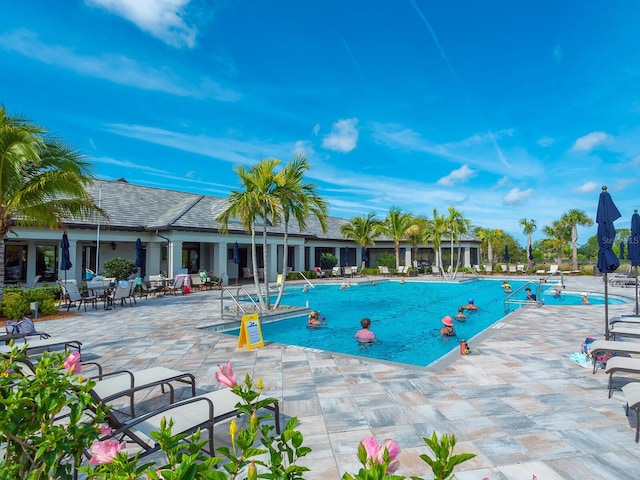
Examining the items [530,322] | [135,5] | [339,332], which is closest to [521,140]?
[530,322]

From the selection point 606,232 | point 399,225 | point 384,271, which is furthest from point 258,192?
point 399,225

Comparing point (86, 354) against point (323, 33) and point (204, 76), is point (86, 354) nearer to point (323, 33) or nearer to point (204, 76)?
point (204, 76)

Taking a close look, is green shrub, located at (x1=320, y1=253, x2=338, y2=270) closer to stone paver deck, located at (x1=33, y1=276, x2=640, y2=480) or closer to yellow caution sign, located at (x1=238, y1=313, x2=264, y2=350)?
stone paver deck, located at (x1=33, y1=276, x2=640, y2=480)

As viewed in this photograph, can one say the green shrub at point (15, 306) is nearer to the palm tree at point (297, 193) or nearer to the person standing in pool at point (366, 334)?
the palm tree at point (297, 193)

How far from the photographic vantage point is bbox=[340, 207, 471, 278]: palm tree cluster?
3228 cm

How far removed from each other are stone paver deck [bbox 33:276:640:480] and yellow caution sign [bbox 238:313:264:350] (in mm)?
207

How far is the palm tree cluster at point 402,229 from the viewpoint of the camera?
106 feet

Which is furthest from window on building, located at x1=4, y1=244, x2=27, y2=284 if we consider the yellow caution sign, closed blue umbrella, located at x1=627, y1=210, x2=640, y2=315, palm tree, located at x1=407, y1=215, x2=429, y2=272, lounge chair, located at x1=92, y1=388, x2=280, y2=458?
palm tree, located at x1=407, y1=215, x2=429, y2=272

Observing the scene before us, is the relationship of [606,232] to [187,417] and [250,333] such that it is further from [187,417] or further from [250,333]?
[187,417]

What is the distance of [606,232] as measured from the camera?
25.3 ft

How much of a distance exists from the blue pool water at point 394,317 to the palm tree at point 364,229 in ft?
34.0

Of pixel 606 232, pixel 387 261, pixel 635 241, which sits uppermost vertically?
pixel 606 232

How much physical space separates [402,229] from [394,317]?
68.0 feet

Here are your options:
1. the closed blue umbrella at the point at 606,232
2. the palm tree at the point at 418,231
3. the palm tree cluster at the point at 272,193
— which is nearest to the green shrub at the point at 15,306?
the palm tree cluster at the point at 272,193
